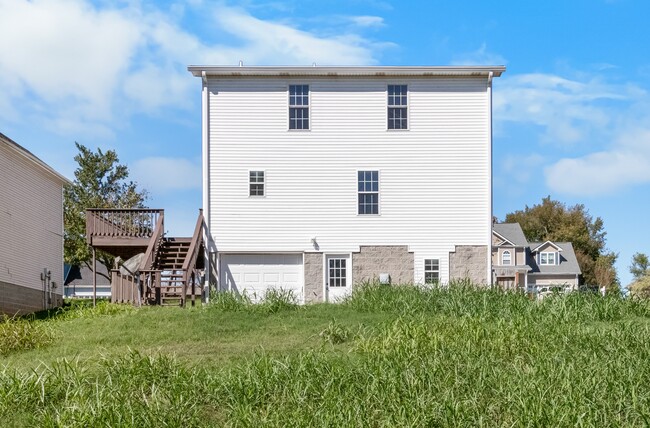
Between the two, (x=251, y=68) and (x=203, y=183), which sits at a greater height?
(x=251, y=68)

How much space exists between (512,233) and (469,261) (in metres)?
33.1

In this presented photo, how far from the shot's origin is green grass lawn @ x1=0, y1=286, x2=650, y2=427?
877 cm

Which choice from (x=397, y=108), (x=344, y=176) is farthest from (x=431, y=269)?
(x=397, y=108)

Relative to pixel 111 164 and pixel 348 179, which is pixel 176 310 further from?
pixel 111 164

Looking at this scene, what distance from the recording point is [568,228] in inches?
2601

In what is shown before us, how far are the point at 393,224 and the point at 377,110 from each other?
3.65 metres

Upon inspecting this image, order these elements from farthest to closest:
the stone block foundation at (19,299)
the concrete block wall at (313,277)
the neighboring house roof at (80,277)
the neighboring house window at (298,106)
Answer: the neighboring house roof at (80,277)
the stone block foundation at (19,299)
the neighboring house window at (298,106)
the concrete block wall at (313,277)

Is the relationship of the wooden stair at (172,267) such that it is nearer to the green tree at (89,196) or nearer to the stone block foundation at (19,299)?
the stone block foundation at (19,299)

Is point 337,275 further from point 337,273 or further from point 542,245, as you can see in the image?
point 542,245

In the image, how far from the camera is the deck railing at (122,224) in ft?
87.0

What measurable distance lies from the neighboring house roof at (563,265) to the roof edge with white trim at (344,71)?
35425 millimetres

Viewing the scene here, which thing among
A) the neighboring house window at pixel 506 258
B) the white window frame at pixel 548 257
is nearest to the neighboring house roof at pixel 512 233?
the neighboring house window at pixel 506 258

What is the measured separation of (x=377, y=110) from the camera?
2586cm

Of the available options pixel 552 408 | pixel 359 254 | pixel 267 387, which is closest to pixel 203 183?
pixel 359 254
